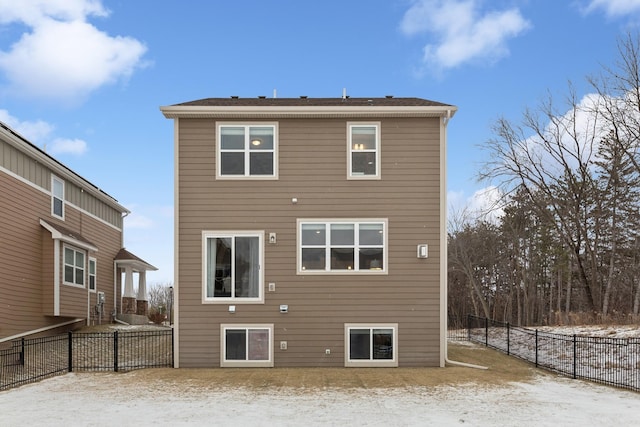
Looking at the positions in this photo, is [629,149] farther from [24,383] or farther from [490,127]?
[24,383]

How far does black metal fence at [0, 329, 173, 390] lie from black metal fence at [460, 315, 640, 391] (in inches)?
380

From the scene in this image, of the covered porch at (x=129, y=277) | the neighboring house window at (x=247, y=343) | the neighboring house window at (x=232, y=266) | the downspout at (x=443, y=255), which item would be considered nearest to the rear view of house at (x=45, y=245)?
the covered porch at (x=129, y=277)

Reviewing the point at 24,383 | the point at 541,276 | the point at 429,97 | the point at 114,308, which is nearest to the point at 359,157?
the point at 429,97

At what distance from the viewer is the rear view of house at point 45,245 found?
15711mm

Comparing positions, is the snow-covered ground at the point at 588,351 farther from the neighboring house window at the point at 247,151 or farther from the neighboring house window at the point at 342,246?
the neighboring house window at the point at 247,151

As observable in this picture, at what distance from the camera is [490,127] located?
25.9 meters

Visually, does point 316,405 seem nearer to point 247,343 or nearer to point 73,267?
point 247,343

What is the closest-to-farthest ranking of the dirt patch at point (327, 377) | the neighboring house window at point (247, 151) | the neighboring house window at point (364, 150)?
1. the dirt patch at point (327, 377)
2. the neighboring house window at point (247, 151)
3. the neighboring house window at point (364, 150)

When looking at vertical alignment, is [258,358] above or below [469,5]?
below

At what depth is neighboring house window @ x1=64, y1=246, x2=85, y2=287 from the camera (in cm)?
1845

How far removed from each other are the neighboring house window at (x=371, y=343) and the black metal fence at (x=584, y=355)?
3.87 m

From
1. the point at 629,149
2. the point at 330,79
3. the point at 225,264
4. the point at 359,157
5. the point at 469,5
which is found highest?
the point at 469,5

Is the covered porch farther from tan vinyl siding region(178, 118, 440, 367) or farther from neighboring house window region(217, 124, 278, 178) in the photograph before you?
neighboring house window region(217, 124, 278, 178)

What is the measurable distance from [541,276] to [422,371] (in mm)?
25648
